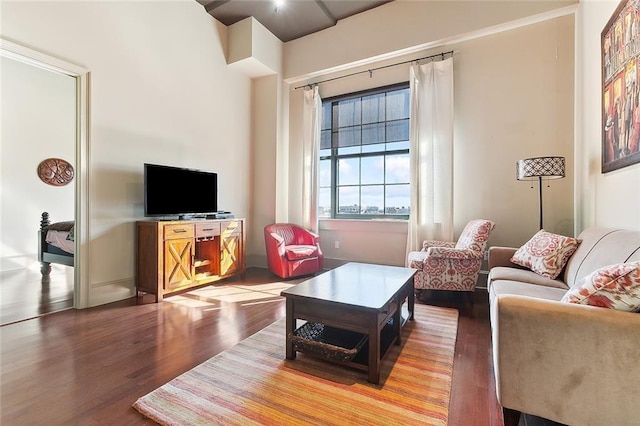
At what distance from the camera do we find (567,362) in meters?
1.16

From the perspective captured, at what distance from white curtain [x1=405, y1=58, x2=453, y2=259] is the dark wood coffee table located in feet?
5.80

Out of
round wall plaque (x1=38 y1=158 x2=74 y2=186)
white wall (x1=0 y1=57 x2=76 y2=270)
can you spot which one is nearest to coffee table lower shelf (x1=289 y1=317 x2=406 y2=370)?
white wall (x1=0 y1=57 x2=76 y2=270)

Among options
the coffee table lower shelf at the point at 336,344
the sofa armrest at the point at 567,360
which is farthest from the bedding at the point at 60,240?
the sofa armrest at the point at 567,360

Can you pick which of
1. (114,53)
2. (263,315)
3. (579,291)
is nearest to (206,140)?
(114,53)

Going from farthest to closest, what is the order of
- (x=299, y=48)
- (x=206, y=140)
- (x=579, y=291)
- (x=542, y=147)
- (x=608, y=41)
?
(x=299, y=48) < (x=206, y=140) < (x=542, y=147) < (x=608, y=41) < (x=579, y=291)

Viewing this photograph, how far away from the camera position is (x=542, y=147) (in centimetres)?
342

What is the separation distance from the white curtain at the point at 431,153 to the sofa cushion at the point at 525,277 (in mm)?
1245

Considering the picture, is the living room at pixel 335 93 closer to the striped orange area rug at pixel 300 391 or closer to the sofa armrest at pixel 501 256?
the sofa armrest at pixel 501 256

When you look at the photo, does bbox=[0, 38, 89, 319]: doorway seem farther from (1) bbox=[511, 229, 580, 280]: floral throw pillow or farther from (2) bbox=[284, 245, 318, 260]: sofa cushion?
(1) bbox=[511, 229, 580, 280]: floral throw pillow

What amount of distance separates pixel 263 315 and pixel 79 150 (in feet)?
8.01

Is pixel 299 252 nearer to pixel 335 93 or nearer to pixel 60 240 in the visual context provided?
pixel 335 93

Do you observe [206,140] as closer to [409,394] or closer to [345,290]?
[345,290]

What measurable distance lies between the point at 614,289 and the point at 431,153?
2.94 metres

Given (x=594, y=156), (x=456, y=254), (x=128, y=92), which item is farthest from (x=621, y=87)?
(x=128, y=92)
